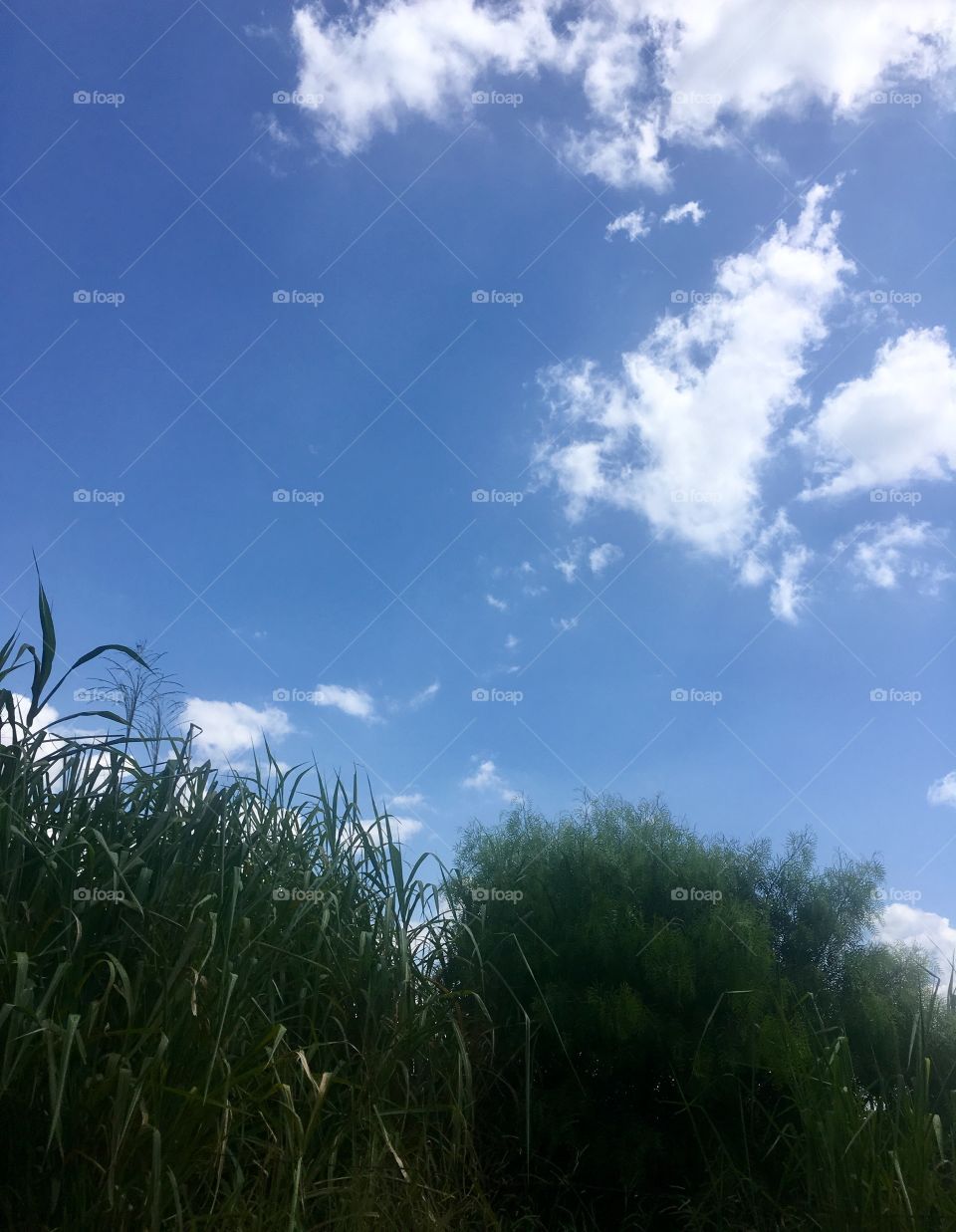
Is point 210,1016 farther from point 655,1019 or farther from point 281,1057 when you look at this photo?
point 655,1019

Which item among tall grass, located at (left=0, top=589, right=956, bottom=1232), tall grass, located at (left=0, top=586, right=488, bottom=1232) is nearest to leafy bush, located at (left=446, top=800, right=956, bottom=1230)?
tall grass, located at (left=0, top=589, right=956, bottom=1232)

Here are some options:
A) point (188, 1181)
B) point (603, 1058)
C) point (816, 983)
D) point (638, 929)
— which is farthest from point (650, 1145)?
point (188, 1181)

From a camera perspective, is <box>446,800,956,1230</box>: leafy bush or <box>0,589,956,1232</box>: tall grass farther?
<box>446,800,956,1230</box>: leafy bush

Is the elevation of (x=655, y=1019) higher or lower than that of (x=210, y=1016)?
higher

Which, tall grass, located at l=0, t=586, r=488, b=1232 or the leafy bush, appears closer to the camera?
tall grass, located at l=0, t=586, r=488, b=1232

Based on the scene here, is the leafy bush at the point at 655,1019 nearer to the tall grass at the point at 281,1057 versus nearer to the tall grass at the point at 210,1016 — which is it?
the tall grass at the point at 281,1057

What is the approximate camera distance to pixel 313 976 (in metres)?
4.33

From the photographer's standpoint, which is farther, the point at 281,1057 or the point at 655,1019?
the point at 655,1019

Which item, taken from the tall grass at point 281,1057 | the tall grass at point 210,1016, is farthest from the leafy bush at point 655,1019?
the tall grass at point 210,1016

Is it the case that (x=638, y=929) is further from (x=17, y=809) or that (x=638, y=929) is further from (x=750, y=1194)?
(x=17, y=809)

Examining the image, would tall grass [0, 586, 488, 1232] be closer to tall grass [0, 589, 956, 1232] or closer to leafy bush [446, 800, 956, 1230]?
tall grass [0, 589, 956, 1232]

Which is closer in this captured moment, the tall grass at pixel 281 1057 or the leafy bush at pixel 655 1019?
the tall grass at pixel 281 1057

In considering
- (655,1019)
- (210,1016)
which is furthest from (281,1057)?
(655,1019)

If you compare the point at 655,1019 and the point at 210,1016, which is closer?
the point at 210,1016
